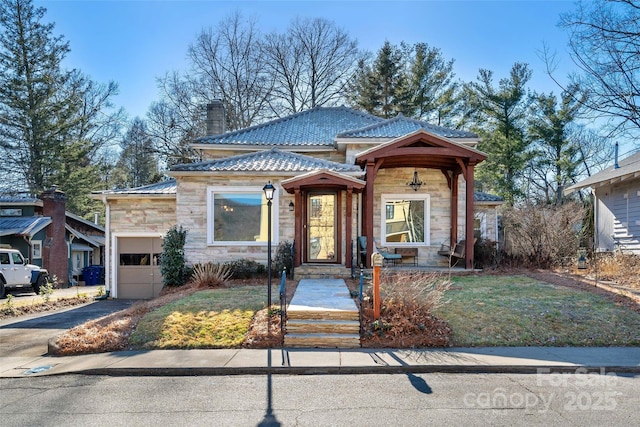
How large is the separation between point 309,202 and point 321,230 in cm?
100

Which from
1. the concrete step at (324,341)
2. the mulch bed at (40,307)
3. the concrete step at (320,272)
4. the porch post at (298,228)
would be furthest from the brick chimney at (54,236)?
the concrete step at (324,341)

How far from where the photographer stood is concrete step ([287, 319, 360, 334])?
6.99m

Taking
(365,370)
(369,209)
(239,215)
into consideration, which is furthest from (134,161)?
(365,370)

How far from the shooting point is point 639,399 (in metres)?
4.60

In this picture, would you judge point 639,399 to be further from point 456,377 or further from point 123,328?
point 123,328

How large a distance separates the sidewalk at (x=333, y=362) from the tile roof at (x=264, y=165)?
6.78m

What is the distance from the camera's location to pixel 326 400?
4.67 m

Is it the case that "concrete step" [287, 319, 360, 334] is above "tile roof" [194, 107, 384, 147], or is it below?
below

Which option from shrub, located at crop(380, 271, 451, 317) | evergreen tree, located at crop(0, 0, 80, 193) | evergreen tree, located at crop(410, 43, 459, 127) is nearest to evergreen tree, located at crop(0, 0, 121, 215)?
evergreen tree, located at crop(0, 0, 80, 193)

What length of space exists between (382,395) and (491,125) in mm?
27000

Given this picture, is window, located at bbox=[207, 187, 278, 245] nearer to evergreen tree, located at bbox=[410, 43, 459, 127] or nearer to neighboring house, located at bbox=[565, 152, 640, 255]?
neighboring house, located at bbox=[565, 152, 640, 255]

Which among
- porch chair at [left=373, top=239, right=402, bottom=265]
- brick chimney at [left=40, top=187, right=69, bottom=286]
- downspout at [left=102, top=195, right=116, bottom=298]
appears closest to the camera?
porch chair at [left=373, top=239, right=402, bottom=265]

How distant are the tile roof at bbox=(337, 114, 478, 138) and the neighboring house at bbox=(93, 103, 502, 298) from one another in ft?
0.15

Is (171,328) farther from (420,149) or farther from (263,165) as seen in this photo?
(420,149)
